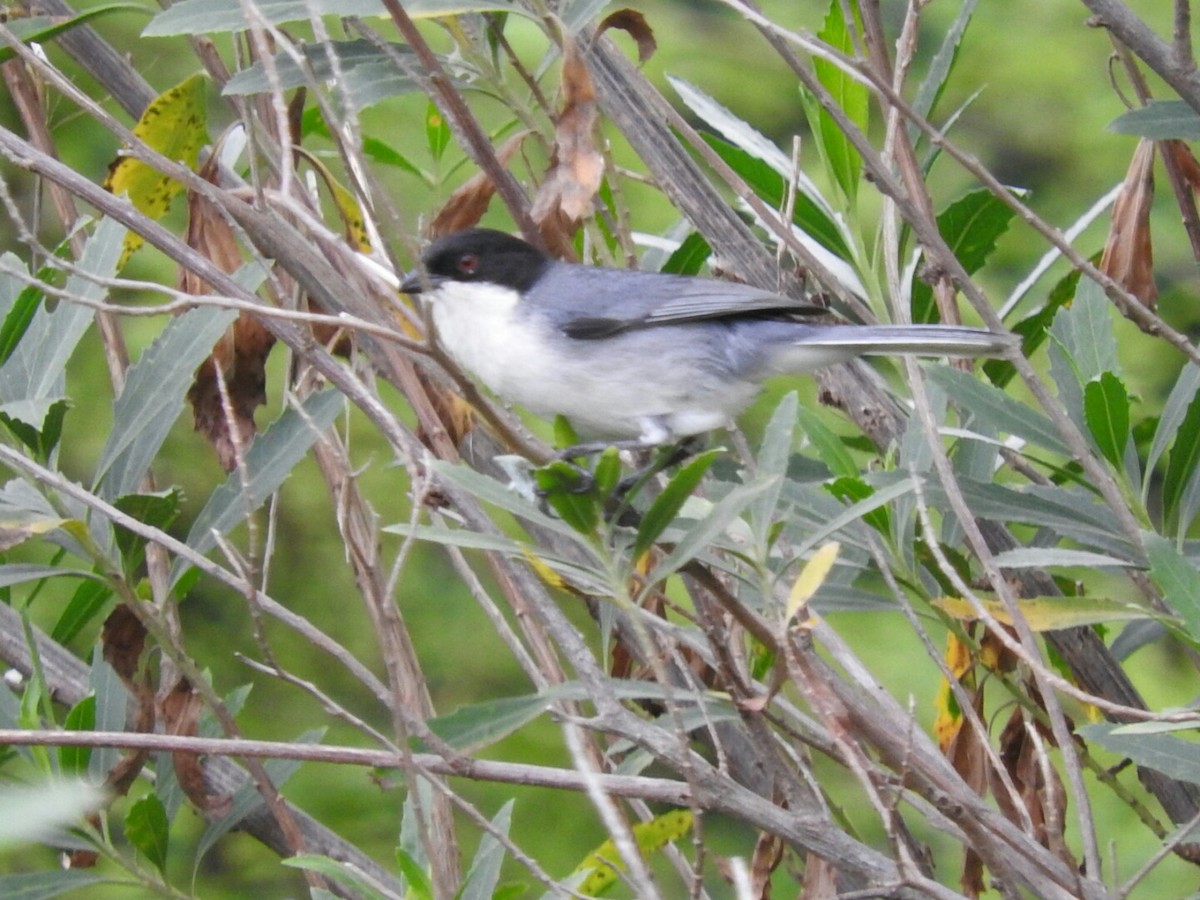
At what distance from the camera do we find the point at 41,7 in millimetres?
2605

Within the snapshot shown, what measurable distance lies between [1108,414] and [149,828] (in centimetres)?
164

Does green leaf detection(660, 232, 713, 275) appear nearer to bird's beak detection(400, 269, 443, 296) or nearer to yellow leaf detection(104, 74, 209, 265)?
bird's beak detection(400, 269, 443, 296)

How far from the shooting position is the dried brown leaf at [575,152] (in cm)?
219

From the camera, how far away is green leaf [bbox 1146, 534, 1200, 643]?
1932mm

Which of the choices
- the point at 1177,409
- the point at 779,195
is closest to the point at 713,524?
the point at 1177,409

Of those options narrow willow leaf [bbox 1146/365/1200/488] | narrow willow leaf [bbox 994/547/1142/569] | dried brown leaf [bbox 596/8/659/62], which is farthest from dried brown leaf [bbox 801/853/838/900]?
dried brown leaf [bbox 596/8/659/62]

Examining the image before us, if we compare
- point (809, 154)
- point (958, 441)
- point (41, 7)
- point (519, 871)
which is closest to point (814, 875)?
point (958, 441)

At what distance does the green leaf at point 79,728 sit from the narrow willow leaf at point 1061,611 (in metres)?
1.27

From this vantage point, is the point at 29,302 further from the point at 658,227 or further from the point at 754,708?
the point at 658,227

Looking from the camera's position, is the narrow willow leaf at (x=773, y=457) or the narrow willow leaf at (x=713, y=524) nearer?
the narrow willow leaf at (x=713, y=524)

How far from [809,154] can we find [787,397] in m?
3.70

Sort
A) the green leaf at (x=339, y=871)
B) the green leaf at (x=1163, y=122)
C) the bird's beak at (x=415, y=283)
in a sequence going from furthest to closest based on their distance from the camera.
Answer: the green leaf at (x=1163, y=122)
the green leaf at (x=339, y=871)
the bird's beak at (x=415, y=283)

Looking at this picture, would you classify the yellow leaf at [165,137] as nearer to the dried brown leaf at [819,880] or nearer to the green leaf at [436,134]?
the green leaf at [436,134]

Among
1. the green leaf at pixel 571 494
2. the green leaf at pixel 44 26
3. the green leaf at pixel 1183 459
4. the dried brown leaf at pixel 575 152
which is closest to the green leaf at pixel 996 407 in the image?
the green leaf at pixel 1183 459
